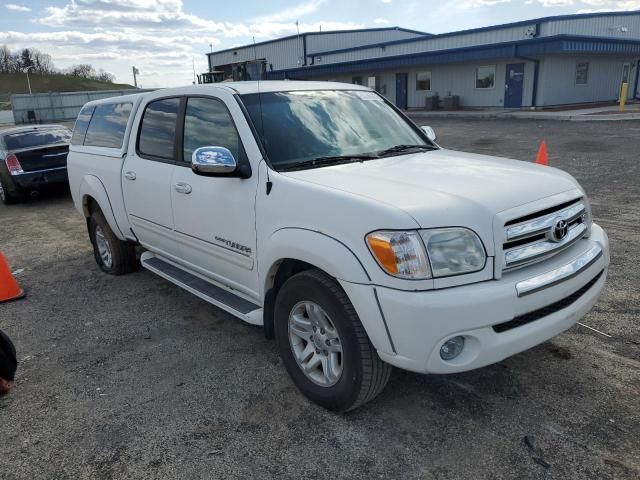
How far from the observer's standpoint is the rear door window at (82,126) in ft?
20.0

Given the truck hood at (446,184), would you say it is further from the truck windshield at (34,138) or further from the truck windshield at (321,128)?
the truck windshield at (34,138)

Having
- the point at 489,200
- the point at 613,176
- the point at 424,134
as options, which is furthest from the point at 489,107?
the point at 489,200

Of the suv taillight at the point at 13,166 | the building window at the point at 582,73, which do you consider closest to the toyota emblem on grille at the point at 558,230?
the suv taillight at the point at 13,166

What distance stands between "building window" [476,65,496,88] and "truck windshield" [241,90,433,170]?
25.8 metres

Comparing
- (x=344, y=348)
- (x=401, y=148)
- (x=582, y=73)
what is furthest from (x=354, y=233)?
(x=582, y=73)

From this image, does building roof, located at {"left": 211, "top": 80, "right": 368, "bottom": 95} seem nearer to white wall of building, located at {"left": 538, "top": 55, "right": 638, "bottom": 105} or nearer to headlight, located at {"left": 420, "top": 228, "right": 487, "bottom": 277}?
headlight, located at {"left": 420, "top": 228, "right": 487, "bottom": 277}

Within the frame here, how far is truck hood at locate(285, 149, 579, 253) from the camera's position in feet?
8.62

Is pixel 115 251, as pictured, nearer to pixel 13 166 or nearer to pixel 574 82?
pixel 13 166

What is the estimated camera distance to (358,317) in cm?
275

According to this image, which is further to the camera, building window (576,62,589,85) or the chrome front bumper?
building window (576,62,589,85)

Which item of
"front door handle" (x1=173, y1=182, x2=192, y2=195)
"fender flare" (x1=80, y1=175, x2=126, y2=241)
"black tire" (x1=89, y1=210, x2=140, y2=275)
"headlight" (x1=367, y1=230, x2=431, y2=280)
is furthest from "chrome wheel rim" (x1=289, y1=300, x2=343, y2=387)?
"black tire" (x1=89, y1=210, x2=140, y2=275)

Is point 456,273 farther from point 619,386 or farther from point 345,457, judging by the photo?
point 619,386

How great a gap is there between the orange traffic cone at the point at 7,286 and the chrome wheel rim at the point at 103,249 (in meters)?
0.92

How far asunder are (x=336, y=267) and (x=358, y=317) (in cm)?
29
